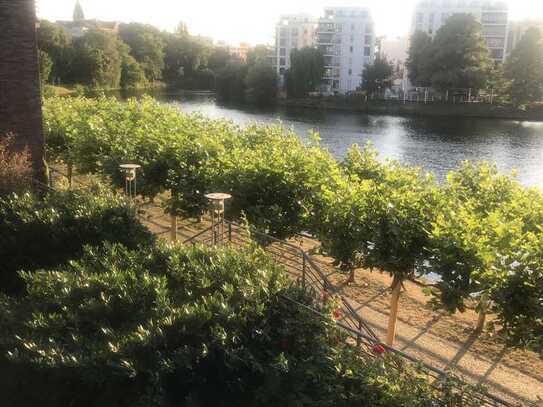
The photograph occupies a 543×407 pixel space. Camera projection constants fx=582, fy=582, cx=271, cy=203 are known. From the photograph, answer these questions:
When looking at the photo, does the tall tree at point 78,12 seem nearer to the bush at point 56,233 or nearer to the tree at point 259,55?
the tree at point 259,55

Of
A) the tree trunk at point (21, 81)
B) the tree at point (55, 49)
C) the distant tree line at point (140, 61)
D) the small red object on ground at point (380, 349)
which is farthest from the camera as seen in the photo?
the distant tree line at point (140, 61)

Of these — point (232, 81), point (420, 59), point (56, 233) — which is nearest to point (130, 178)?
point (56, 233)

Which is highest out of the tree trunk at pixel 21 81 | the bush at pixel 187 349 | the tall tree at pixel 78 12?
the tall tree at pixel 78 12

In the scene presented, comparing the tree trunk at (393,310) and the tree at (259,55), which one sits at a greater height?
the tree at (259,55)

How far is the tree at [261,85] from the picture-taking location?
68.2 meters

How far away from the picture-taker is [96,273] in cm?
558

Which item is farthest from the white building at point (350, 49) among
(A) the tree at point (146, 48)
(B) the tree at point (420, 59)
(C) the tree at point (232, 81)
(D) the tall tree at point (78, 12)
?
(D) the tall tree at point (78, 12)

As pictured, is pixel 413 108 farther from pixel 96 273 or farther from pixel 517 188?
pixel 96 273

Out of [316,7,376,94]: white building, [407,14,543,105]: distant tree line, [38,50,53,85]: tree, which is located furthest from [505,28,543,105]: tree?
[38,50,53,85]: tree

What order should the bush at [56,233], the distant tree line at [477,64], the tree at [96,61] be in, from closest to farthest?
the bush at [56,233], the distant tree line at [477,64], the tree at [96,61]

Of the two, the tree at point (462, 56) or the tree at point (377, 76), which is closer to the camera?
the tree at point (462, 56)

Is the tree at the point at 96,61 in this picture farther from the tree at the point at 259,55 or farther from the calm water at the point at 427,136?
the tree at the point at 259,55

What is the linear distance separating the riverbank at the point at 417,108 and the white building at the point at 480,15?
920 inches

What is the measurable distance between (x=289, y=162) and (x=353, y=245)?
9.06 feet
